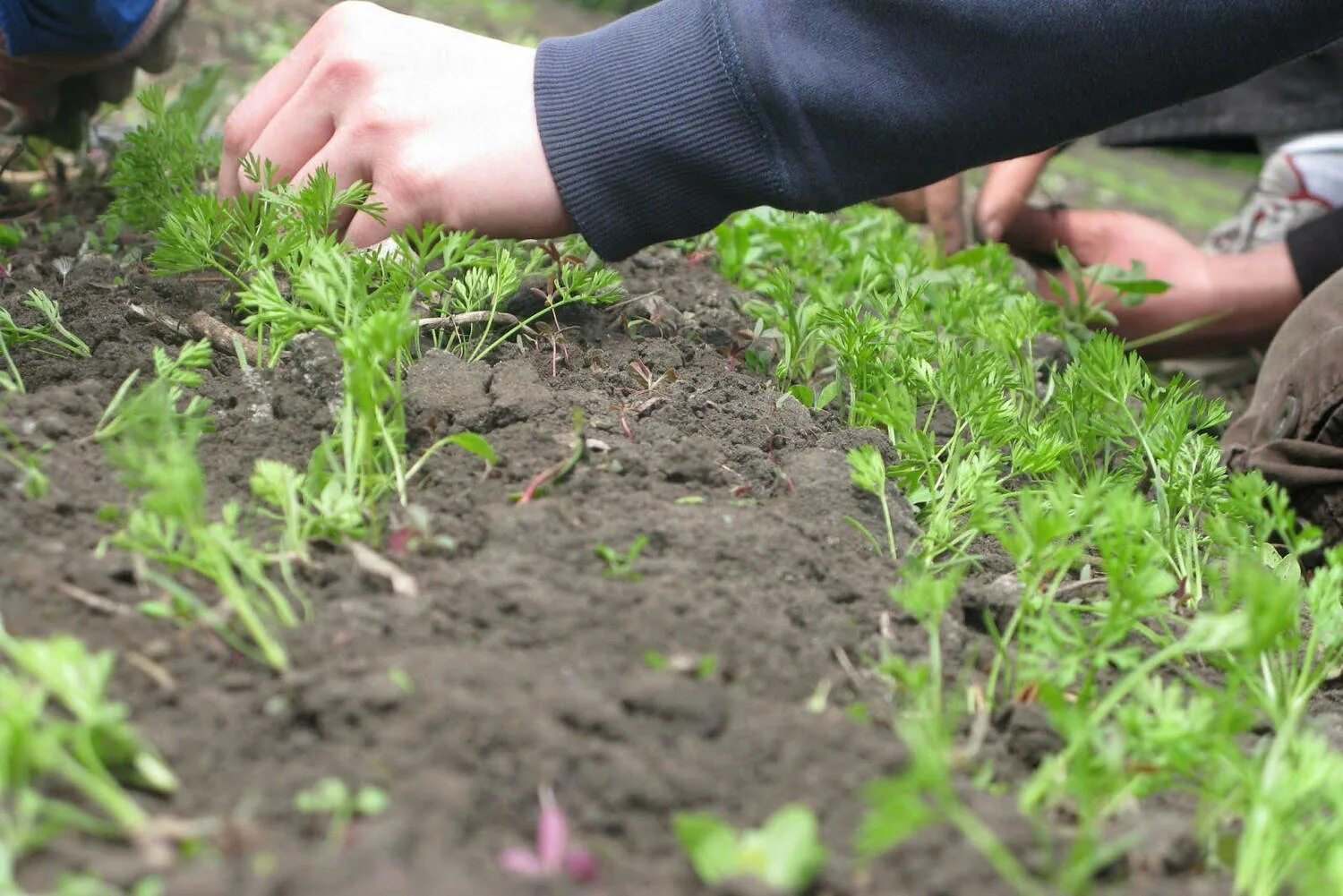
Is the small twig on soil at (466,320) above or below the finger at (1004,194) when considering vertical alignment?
above

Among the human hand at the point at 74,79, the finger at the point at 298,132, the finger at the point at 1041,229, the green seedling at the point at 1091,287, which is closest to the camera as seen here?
the finger at the point at 298,132

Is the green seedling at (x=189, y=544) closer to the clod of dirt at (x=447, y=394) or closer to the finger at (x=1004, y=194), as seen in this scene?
the clod of dirt at (x=447, y=394)

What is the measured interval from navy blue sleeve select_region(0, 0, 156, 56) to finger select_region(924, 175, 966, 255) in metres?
2.37

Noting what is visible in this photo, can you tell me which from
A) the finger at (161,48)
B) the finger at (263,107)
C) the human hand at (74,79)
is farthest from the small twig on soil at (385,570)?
the finger at (161,48)

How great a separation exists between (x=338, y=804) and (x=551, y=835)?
19 cm

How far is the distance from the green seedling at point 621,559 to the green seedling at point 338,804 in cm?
45

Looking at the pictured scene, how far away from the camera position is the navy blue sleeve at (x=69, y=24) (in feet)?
8.89

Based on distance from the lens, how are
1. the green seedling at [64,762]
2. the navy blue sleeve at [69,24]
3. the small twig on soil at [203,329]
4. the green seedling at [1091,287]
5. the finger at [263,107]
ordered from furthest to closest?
the green seedling at [1091,287]
the navy blue sleeve at [69,24]
the finger at [263,107]
the small twig on soil at [203,329]
the green seedling at [64,762]

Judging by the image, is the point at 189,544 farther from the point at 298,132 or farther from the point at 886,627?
the point at 298,132

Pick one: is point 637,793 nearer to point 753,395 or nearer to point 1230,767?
point 1230,767

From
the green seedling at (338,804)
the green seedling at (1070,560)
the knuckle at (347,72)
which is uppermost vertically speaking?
the knuckle at (347,72)

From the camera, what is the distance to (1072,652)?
1.48 meters

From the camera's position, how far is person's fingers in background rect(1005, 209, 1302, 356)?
4.10 m

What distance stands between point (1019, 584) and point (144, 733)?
3.96 feet
